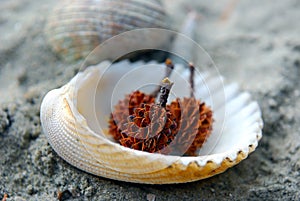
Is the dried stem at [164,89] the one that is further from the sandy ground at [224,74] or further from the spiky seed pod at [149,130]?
the sandy ground at [224,74]

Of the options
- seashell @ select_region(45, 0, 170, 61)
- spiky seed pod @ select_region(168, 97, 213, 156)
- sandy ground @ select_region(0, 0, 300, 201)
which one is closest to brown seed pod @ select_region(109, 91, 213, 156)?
spiky seed pod @ select_region(168, 97, 213, 156)

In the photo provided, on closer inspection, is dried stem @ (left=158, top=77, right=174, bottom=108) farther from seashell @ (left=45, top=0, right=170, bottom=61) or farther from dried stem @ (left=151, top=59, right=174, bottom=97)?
seashell @ (left=45, top=0, right=170, bottom=61)

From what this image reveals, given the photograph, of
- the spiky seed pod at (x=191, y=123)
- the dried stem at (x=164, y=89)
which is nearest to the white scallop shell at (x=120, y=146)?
the spiky seed pod at (x=191, y=123)

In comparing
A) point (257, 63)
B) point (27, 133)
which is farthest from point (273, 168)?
point (27, 133)

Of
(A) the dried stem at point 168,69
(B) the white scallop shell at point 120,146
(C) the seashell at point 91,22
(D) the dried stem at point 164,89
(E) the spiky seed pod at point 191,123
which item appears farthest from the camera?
(C) the seashell at point 91,22

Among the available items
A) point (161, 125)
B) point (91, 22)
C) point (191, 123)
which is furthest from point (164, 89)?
point (91, 22)

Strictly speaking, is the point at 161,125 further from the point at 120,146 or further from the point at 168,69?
the point at 168,69

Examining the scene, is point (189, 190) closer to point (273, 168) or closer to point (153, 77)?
point (273, 168)
